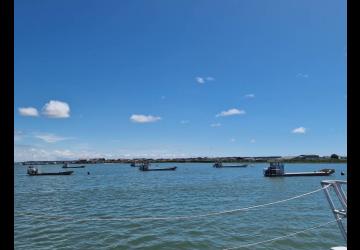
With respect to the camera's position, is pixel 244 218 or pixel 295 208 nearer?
pixel 244 218

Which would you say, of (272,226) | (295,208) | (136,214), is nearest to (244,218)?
(272,226)

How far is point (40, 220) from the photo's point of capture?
19031 millimetres

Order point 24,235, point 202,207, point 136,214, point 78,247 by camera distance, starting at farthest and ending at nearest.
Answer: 1. point 202,207
2. point 136,214
3. point 24,235
4. point 78,247

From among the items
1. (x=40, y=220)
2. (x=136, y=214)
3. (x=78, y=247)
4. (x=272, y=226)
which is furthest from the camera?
(x=136, y=214)
